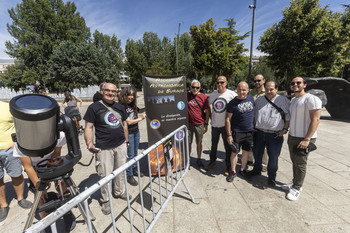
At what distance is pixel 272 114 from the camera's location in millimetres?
2916

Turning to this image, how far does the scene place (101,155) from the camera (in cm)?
254

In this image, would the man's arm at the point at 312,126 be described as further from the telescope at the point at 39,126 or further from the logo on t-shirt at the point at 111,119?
the telescope at the point at 39,126

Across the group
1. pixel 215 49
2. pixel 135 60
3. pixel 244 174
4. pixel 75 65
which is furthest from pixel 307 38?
pixel 135 60

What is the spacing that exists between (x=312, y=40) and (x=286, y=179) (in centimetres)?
1492

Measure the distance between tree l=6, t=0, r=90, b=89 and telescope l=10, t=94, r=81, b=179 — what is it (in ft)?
126

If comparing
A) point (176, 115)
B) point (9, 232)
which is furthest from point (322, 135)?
point (9, 232)

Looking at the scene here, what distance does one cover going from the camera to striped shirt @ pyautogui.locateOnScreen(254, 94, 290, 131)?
2881mm

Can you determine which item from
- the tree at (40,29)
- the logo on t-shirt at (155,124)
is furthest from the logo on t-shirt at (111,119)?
the tree at (40,29)

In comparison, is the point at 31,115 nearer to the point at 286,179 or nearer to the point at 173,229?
the point at 173,229

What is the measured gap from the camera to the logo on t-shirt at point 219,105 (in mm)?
3413

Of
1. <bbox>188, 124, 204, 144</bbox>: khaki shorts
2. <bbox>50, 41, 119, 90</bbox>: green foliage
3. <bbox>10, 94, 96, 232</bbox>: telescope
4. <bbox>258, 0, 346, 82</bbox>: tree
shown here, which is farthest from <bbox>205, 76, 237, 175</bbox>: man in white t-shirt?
<bbox>50, 41, 119, 90</bbox>: green foliage

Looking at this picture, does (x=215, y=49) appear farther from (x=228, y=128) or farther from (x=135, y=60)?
(x=135, y=60)

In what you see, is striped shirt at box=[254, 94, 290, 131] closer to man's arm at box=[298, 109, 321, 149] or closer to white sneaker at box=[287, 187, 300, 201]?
man's arm at box=[298, 109, 321, 149]

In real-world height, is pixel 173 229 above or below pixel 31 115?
below
